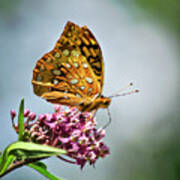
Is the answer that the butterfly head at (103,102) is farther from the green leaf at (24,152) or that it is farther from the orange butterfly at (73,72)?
the green leaf at (24,152)

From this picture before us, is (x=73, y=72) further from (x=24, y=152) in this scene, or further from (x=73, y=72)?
(x=24, y=152)

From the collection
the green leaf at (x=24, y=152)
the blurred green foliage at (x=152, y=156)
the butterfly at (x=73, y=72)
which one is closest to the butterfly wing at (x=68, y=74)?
the butterfly at (x=73, y=72)

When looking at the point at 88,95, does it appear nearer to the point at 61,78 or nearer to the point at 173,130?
the point at 61,78

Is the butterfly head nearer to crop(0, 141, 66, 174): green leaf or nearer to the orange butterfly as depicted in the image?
the orange butterfly

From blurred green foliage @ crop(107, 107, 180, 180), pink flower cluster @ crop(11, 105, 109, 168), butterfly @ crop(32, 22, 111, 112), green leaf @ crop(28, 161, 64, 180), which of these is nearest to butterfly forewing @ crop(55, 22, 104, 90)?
butterfly @ crop(32, 22, 111, 112)

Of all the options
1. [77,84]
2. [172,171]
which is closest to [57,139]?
[77,84]

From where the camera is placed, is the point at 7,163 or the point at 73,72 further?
the point at 73,72

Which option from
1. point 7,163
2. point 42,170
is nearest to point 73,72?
point 42,170
